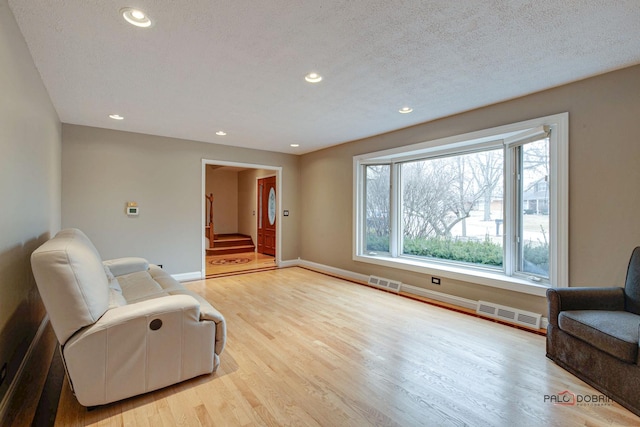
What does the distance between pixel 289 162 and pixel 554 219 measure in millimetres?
4870

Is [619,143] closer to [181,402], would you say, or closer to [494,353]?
[494,353]

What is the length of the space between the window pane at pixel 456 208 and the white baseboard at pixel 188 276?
369cm

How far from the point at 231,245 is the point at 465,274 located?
661 centimetres

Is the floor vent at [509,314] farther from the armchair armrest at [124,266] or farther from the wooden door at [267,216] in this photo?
the wooden door at [267,216]

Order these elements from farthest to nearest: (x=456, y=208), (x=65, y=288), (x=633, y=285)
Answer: (x=456, y=208) → (x=633, y=285) → (x=65, y=288)

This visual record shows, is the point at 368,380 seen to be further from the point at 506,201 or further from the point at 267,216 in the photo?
the point at 267,216

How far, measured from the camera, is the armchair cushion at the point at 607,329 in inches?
71.9

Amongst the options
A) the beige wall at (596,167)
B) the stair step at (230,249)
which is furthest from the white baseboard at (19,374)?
the stair step at (230,249)

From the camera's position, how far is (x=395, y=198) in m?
4.88

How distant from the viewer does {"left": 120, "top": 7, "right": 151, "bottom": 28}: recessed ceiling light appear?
182 centimetres

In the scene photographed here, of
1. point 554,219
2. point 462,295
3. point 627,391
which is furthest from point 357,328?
point 554,219

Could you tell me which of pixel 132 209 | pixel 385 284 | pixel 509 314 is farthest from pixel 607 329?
pixel 132 209

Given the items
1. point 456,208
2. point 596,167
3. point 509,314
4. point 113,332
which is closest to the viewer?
point 113,332

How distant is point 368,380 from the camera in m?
2.16
